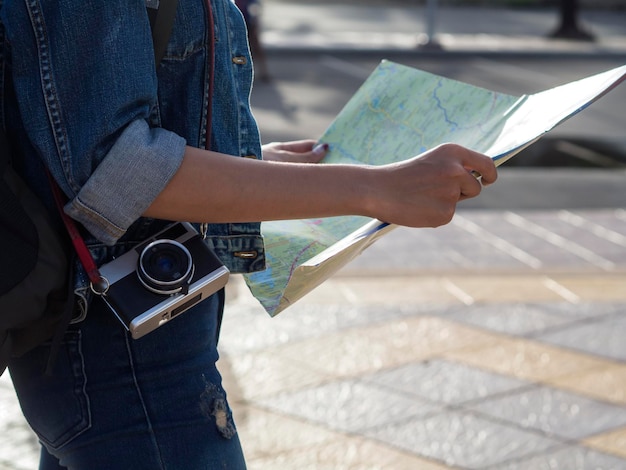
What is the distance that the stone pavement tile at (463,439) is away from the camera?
3.29 metres

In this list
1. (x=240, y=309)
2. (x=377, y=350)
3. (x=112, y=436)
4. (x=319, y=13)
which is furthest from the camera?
(x=319, y=13)

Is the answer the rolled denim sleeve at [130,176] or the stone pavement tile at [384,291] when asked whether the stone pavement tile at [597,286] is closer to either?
the stone pavement tile at [384,291]

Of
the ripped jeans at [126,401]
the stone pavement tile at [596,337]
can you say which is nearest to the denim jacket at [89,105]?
the ripped jeans at [126,401]

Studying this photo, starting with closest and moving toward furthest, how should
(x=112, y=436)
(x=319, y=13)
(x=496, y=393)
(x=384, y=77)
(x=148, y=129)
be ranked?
1. (x=148, y=129)
2. (x=112, y=436)
3. (x=384, y=77)
4. (x=496, y=393)
5. (x=319, y=13)

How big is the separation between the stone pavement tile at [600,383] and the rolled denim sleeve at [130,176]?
9.21 feet

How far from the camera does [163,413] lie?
57.0 inches

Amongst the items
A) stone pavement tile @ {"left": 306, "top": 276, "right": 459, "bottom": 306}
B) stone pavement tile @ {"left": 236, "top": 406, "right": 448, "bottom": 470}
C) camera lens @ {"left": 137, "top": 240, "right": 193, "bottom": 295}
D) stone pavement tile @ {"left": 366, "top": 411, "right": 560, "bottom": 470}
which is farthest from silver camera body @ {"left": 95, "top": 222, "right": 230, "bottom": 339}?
stone pavement tile @ {"left": 306, "top": 276, "right": 459, "bottom": 306}

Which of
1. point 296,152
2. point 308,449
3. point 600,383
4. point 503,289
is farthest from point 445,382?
point 296,152

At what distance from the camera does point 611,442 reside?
3422mm

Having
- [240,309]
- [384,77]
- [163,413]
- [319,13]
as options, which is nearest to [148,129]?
[163,413]

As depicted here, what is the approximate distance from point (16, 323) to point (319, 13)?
63.2 ft

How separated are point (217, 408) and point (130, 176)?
1.25 ft

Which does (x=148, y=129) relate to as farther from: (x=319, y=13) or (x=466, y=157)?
(x=319, y=13)

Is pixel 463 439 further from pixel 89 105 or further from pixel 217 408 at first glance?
pixel 89 105
